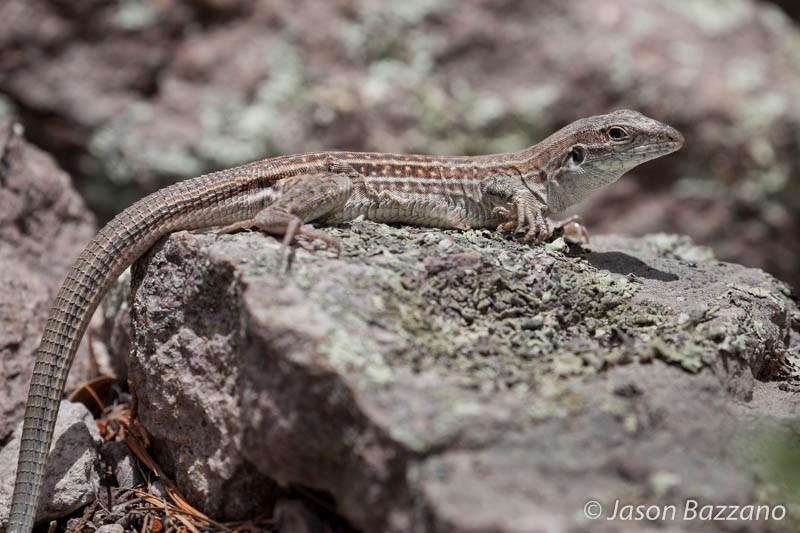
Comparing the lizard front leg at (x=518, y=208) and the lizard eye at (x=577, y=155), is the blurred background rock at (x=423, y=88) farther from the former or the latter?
the lizard eye at (x=577, y=155)

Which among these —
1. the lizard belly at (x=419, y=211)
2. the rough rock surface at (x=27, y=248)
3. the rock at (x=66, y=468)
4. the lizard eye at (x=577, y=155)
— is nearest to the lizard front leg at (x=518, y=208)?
the lizard belly at (x=419, y=211)

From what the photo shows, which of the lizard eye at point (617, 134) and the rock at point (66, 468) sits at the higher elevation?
the lizard eye at point (617, 134)

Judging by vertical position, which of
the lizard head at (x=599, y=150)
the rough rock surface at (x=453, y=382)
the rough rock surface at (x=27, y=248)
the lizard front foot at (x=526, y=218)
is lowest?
the rough rock surface at (x=453, y=382)

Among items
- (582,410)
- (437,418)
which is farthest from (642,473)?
(437,418)

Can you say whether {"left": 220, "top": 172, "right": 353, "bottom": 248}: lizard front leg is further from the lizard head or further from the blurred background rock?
the blurred background rock

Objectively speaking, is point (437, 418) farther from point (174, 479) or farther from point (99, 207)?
point (99, 207)

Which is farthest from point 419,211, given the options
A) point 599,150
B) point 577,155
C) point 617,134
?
point 617,134
